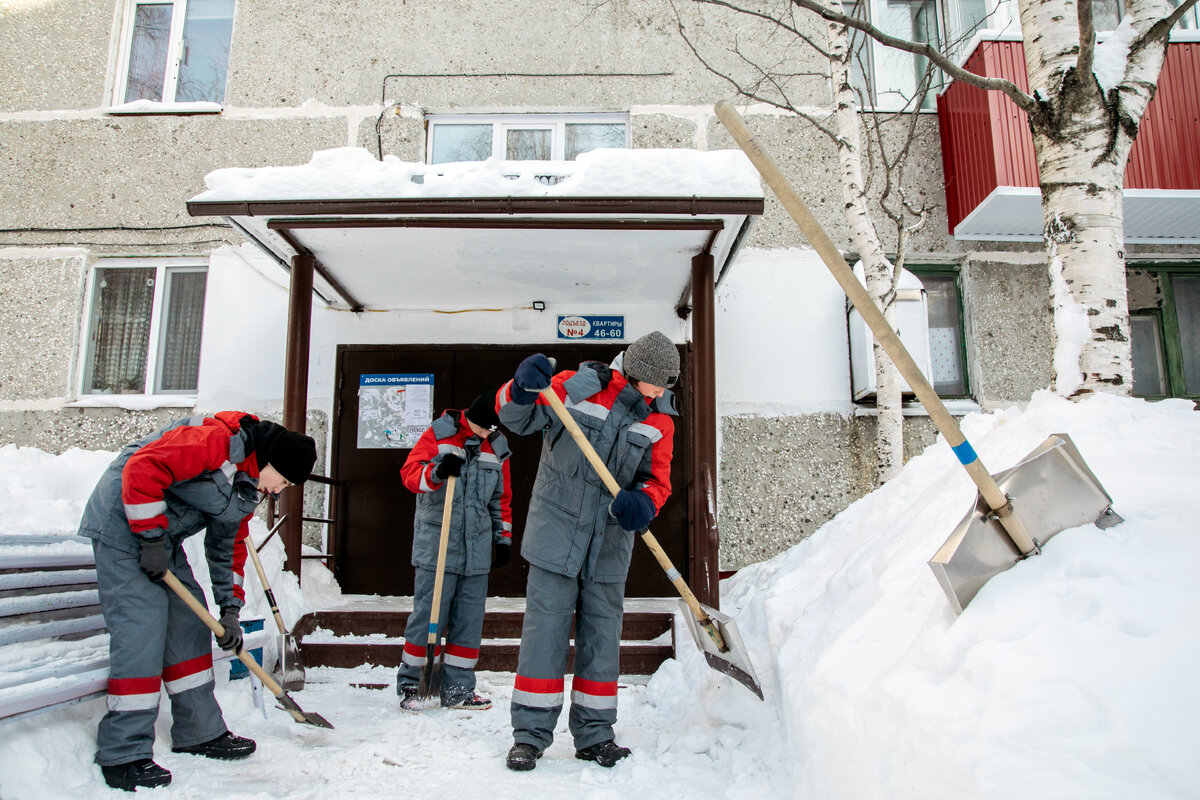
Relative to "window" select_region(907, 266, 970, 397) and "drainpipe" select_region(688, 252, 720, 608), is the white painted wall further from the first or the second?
"drainpipe" select_region(688, 252, 720, 608)

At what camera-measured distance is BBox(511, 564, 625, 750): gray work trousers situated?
283 centimetres

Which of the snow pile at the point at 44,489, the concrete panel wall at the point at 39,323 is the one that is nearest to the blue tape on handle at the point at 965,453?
the snow pile at the point at 44,489

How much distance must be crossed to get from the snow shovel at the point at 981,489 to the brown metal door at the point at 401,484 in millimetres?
3625

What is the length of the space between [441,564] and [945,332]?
4.94 metres

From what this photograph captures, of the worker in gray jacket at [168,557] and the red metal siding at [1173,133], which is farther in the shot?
the red metal siding at [1173,133]

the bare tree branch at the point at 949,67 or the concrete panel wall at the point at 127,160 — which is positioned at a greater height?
the concrete panel wall at the point at 127,160

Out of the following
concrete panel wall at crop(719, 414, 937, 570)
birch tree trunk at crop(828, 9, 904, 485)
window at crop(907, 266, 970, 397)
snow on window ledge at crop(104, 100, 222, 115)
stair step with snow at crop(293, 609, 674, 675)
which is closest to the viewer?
stair step with snow at crop(293, 609, 674, 675)

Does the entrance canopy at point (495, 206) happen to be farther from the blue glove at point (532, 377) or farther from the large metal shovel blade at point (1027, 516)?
the large metal shovel blade at point (1027, 516)

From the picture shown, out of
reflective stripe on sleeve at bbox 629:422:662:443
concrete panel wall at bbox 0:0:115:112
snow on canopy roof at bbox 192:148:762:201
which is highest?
concrete panel wall at bbox 0:0:115:112

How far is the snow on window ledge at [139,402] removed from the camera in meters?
6.08

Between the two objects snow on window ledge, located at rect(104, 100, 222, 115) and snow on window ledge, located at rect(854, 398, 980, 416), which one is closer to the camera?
snow on window ledge, located at rect(854, 398, 980, 416)

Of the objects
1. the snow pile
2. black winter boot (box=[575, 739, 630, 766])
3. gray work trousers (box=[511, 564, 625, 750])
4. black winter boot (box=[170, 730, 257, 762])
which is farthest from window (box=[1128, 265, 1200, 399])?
the snow pile

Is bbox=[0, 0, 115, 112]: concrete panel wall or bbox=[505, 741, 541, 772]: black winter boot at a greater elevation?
bbox=[0, 0, 115, 112]: concrete panel wall

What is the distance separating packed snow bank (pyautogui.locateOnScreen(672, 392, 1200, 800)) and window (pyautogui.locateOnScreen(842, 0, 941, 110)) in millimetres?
4756
